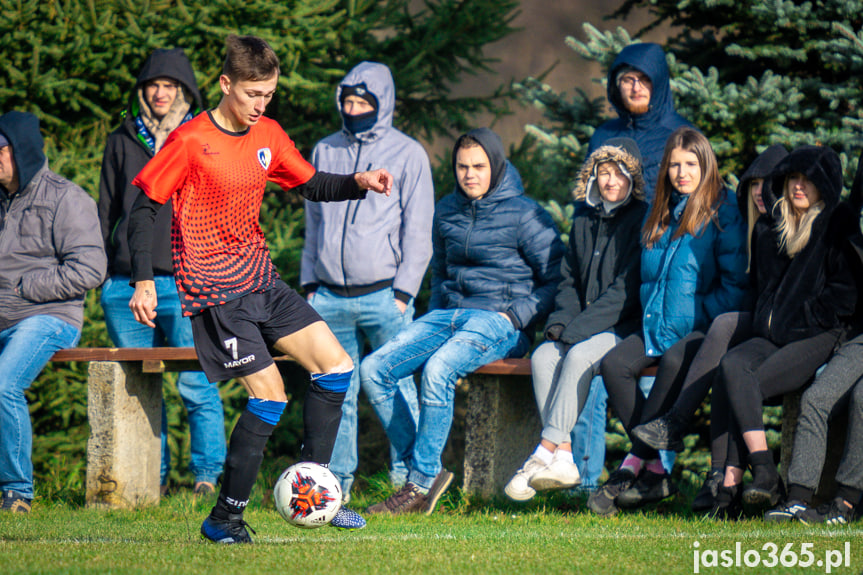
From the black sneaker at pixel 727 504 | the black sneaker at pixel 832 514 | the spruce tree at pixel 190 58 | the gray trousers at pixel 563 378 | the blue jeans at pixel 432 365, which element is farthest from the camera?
the spruce tree at pixel 190 58

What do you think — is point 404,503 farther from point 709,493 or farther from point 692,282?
point 692,282

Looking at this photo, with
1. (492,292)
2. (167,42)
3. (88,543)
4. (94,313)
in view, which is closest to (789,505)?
(492,292)

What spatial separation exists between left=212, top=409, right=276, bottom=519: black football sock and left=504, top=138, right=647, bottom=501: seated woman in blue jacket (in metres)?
1.65

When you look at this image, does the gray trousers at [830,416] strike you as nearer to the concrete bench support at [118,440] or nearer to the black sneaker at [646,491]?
the black sneaker at [646,491]

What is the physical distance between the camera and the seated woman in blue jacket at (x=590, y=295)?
5.62 m

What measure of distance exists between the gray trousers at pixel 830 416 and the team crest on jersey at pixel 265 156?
2943 millimetres

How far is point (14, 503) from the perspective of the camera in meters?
5.90

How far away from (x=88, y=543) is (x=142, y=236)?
141cm

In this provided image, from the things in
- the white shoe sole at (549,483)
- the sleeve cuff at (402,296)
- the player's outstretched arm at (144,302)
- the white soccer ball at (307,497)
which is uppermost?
the player's outstretched arm at (144,302)

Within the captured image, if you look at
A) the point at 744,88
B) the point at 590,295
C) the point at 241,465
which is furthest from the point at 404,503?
the point at 744,88

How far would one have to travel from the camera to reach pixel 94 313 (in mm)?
7711

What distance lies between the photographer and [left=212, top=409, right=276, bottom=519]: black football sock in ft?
14.3

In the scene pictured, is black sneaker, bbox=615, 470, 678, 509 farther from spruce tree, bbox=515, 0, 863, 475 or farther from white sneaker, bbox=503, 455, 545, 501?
spruce tree, bbox=515, 0, 863, 475

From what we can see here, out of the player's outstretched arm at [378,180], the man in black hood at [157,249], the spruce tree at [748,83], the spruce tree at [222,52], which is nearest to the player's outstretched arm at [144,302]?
the player's outstretched arm at [378,180]
